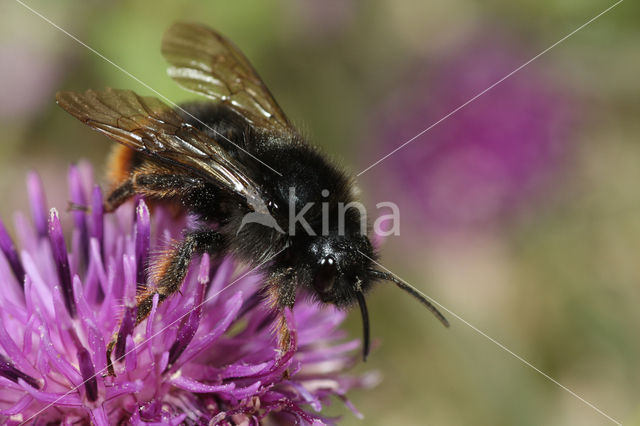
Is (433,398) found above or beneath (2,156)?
beneath

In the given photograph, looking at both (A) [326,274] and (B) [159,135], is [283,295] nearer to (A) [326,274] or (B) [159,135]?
(A) [326,274]

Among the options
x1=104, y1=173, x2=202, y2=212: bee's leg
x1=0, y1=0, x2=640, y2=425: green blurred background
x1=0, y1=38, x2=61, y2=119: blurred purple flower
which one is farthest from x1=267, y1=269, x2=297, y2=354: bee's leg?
x1=0, y1=38, x2=61, y2=119: blurred purple flower

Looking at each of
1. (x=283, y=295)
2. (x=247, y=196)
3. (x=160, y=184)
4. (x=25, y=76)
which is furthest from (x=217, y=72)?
(x=25, y=76)

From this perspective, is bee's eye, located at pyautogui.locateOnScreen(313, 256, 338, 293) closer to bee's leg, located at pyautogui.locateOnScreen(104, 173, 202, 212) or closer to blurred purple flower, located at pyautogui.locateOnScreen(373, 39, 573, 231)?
bee's leg, located at pyautogui.locateOnScreen(104, 173, 202, 212)

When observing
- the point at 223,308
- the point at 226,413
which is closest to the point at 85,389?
the point at 226,413

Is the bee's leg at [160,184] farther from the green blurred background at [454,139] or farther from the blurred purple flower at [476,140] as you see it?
the blurred purple flower at [476,140]

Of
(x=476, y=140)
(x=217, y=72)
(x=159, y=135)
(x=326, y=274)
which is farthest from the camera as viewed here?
(x=476, y=140)

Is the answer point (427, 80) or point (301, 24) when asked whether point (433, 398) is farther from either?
point (301, 24)
